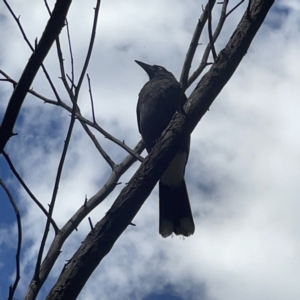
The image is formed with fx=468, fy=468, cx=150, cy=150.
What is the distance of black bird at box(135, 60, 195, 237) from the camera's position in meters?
3.65

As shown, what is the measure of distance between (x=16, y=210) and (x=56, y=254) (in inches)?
20.7

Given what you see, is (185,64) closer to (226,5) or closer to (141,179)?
(226,5)

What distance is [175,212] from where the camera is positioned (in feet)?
12.2

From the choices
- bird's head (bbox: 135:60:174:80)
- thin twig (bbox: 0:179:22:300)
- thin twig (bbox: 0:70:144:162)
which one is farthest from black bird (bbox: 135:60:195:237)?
thin twig (bbox: 0:179:22:300)

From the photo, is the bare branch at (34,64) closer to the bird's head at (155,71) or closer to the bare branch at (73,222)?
the bare branch at (73,222)

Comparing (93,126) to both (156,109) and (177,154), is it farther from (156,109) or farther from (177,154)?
(156,109)

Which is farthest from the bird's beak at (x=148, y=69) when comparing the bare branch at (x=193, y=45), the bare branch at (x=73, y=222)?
the bare branch at (x=73, y=222)

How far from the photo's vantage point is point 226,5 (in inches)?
124

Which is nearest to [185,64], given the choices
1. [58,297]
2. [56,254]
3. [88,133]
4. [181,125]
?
[88,133]

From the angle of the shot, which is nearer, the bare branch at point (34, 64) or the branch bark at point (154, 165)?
the bare branch at point (34, 64)

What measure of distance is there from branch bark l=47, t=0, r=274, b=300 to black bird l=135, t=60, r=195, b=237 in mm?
1205

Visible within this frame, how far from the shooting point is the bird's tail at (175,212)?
3.61m

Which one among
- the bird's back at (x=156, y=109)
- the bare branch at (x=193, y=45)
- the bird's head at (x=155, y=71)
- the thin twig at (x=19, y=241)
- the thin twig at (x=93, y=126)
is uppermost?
the bird's head at (x=155, y=71)

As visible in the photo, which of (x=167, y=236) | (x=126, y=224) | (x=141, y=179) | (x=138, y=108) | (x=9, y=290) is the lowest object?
(x=9, y=290)
